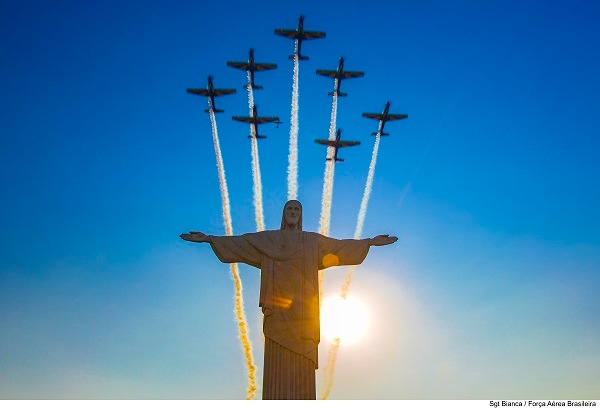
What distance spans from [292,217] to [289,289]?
2192 millimetres

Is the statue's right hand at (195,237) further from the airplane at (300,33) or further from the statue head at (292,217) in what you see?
the airplane at (300,33)

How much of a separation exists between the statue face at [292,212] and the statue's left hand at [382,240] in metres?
2.20

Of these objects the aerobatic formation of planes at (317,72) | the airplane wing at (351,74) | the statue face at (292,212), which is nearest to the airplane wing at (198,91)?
the aerobatic formation of planes at (317,72)

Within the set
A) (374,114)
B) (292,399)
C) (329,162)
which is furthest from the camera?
(374,114)

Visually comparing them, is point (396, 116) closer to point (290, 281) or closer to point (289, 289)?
point (290, 281)

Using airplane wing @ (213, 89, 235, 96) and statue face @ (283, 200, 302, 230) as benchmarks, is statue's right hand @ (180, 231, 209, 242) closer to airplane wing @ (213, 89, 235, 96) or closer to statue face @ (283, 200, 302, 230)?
statue face @ (283, 200, 302, 230)

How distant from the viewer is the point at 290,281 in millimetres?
16328

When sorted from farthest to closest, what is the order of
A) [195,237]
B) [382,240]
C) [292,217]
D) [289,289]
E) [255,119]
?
[255,119], [292,217], [382,240], [195,237], [289,289]

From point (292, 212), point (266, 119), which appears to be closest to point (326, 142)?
point (266, 119)

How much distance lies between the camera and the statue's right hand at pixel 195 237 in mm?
16266

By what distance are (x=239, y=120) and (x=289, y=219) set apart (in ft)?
152

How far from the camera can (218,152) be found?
52.2 meters
